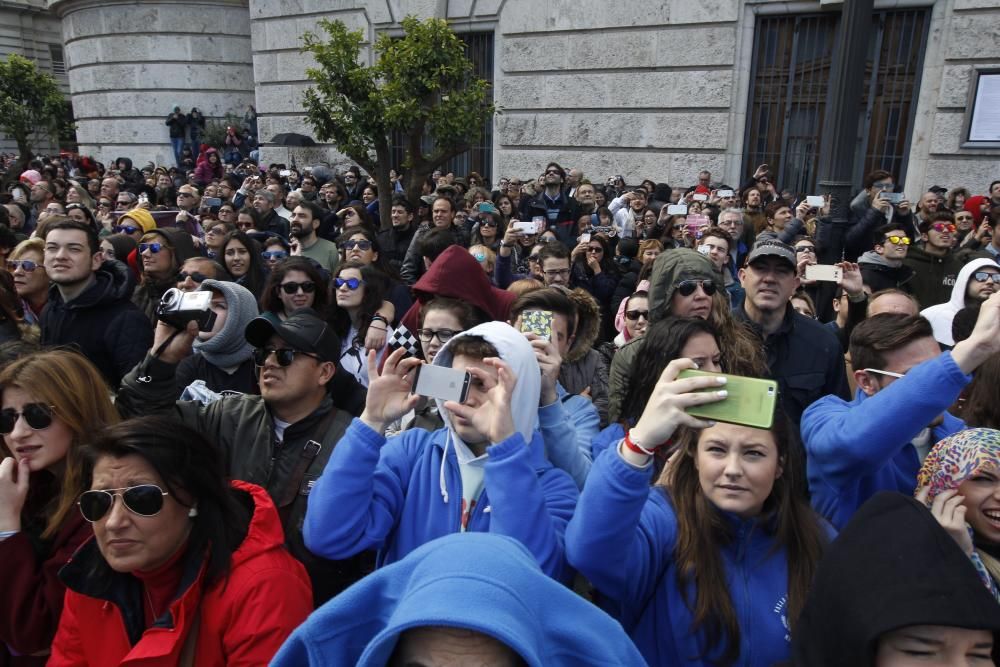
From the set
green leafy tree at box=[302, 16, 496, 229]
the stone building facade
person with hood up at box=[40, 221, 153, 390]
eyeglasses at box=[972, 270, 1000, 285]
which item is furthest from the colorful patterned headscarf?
the stone building facade

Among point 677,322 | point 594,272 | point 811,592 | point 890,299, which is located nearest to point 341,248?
point 594,272

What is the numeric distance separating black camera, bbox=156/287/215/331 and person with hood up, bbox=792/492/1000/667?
2.62 m

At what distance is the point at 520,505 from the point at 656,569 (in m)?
0.43

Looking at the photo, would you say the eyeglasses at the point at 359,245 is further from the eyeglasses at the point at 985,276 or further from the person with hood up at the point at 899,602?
the person with hood up at the point at 899,602

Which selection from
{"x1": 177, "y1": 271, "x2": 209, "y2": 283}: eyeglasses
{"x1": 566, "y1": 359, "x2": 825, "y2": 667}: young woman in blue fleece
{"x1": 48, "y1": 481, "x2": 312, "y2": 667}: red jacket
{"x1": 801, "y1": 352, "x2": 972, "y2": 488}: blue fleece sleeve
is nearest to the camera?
{"x1": 566, "y1": 359, "x2": 825, "y2": 667}: young woman in blue fleece

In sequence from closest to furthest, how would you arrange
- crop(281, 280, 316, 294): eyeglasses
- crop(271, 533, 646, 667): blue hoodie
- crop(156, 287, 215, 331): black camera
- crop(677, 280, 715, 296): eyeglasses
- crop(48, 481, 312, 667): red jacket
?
crop(271, 533, 646, 667): blue hoodie
crop(48, 481, 312, 667): red jacket
crop(156, 287, 215, 331): black camera
crop(677, 280, 715, 296): eyeglasses
crop(281, 280, 316, 294): eyeglasses

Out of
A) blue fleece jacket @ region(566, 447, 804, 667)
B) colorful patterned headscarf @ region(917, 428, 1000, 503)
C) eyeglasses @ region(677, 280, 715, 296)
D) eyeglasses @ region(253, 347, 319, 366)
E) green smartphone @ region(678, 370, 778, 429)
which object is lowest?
blue fleece jacket @ region(566, 447, 804, 667)

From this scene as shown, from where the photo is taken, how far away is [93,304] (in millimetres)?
3930

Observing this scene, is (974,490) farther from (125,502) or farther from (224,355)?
(224,355)

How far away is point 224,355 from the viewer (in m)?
3.49

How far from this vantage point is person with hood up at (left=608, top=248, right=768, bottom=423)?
3178 mm

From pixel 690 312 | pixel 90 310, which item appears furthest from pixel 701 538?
pixel 90 310

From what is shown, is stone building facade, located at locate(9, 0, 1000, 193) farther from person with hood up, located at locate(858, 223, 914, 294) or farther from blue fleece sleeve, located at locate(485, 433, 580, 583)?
blue fleece sleeve, located at locate(485, 433, 580, 583)

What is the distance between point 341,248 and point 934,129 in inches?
391
